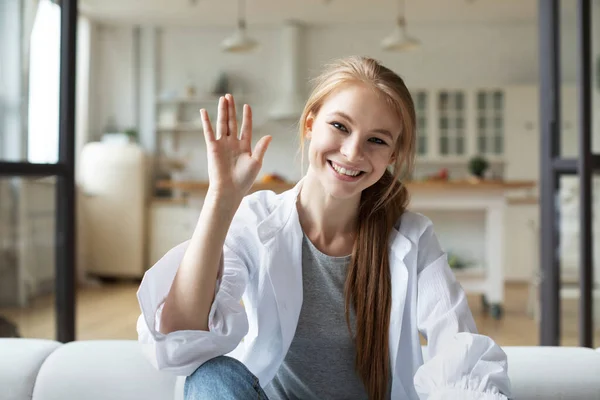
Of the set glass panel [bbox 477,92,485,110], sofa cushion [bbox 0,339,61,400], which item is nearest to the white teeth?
sofa cushion [bbox 0,339,61,400]

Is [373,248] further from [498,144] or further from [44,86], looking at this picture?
[498,144]

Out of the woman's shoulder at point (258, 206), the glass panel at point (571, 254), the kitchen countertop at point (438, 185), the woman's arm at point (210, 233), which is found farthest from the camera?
the kitchen countertop at point (438, 185)

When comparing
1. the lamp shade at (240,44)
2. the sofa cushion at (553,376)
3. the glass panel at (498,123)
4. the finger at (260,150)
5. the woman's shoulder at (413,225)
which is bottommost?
the sofa cushion at (553,376)

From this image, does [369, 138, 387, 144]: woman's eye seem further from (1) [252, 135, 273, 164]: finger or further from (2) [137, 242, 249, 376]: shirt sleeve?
(2) [137, 242, 249, 376]: shirt sleeve

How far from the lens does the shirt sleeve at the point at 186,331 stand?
1.06 m

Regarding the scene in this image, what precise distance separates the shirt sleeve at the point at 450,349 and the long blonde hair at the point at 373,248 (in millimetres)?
81

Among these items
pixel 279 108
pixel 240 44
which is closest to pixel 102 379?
pixel 240 44

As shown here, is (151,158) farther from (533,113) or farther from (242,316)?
(242,316)

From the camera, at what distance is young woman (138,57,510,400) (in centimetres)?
112

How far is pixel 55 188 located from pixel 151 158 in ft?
16.8

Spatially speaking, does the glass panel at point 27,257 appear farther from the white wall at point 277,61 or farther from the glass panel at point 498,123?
the glass panel at point 498,123

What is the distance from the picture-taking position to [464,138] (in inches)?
270

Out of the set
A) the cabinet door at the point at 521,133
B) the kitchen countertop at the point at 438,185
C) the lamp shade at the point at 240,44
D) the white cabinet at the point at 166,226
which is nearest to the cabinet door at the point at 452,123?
the cabinet door at the point at 521,133

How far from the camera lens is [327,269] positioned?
132 centimetres
